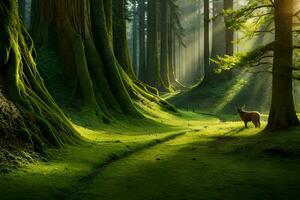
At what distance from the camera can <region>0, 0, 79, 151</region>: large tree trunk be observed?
38.0 ft

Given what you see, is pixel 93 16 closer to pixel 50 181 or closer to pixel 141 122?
pixel 141 122

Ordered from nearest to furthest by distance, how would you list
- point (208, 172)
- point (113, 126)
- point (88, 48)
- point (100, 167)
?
1. point (208, 172)
2. point (100, 167)
3. point (113, 126)
4. point (88, 48)

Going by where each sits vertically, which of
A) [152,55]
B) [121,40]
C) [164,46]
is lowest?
[121,40]

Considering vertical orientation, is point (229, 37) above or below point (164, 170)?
above

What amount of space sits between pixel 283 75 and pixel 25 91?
8.91 meters

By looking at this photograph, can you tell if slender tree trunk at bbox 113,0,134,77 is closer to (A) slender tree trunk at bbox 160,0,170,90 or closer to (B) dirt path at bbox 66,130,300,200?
(B) dirt path at bbox 66,130,300,200

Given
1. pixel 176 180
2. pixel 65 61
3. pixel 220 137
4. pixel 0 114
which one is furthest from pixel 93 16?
pixel 176 180

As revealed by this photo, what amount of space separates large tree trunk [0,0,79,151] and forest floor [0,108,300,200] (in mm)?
564

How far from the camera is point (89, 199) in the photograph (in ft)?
28.3

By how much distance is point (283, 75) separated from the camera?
16406mm

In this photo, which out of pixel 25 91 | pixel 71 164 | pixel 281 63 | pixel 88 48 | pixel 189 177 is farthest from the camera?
pixel 88 48

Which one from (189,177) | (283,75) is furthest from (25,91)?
(283,75)

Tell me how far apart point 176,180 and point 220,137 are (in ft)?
22.2

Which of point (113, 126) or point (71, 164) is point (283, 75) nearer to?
point (113, 126)
